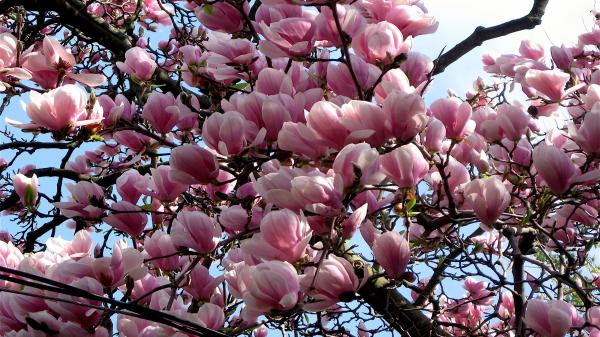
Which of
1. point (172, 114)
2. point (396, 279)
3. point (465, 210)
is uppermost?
point (172, 114)

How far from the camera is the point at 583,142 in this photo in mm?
1366

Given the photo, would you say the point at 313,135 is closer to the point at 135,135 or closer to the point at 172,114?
the point at 172,114

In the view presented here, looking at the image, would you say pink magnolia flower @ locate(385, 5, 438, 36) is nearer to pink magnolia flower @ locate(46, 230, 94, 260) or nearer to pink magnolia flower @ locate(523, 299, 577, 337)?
pink magnolia flower @ locate(523, 299, 577, 337)

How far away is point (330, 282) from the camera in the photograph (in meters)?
1.13

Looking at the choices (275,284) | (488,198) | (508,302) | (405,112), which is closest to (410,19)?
(405,112)

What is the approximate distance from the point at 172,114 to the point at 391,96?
30.6 inches

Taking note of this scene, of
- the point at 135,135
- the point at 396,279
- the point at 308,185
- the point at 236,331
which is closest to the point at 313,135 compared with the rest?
the point at 308,185

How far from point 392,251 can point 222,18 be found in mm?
768

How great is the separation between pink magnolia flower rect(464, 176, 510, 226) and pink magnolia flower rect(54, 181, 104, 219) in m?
1.03

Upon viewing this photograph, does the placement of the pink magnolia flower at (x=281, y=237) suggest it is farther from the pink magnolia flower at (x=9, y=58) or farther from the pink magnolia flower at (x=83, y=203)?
the pink magnolia flower at (x=9, y=58)

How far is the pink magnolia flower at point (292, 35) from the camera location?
1.30 metres

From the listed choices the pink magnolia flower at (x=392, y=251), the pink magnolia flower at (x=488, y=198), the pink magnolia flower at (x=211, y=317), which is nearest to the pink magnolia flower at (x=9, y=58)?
the pink magnolia flower at (x=211, y=317)

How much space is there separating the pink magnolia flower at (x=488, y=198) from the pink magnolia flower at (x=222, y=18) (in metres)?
0.75

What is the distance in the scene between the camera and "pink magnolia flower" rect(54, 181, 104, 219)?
5.54 ft
